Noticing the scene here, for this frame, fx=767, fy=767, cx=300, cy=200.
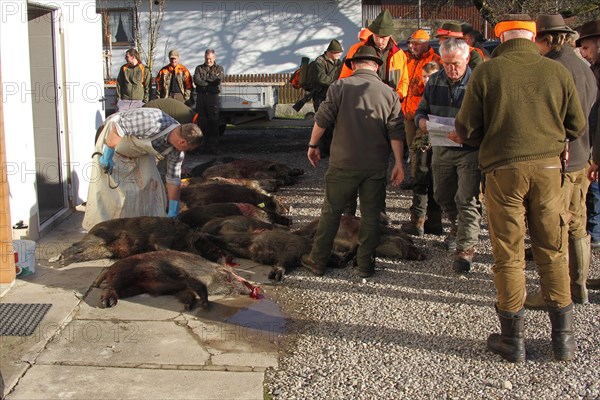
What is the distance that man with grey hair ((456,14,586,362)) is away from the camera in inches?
185

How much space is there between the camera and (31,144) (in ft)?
25.1

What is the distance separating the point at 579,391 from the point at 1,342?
3661 millimetres

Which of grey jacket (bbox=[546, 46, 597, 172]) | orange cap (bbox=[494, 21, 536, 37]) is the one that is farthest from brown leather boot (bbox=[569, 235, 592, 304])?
orange cap (bbox=[494, 21, 536, 37])

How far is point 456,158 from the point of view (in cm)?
670

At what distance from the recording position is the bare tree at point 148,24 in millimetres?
21094

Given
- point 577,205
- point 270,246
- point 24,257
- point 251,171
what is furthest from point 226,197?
point 577,205

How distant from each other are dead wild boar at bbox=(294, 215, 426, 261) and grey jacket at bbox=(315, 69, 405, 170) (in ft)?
3.49

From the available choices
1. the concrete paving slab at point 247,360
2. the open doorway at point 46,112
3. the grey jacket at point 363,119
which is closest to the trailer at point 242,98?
the open doorway at point 46,112

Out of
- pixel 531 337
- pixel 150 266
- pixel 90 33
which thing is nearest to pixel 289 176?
pixel 90 33

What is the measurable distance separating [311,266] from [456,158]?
1.60 meters

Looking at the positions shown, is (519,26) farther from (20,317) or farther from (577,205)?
(20,317)

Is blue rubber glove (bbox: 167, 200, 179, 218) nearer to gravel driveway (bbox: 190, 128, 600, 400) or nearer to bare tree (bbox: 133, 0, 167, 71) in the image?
gravel driveway (bbox: 190, 128, 600, 400)

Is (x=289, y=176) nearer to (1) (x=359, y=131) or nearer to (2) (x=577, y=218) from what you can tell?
(1) (x=359, y=131)

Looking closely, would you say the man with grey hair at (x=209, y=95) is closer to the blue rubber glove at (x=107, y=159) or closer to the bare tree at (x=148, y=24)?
the bare tree at (x=148, y=24)
